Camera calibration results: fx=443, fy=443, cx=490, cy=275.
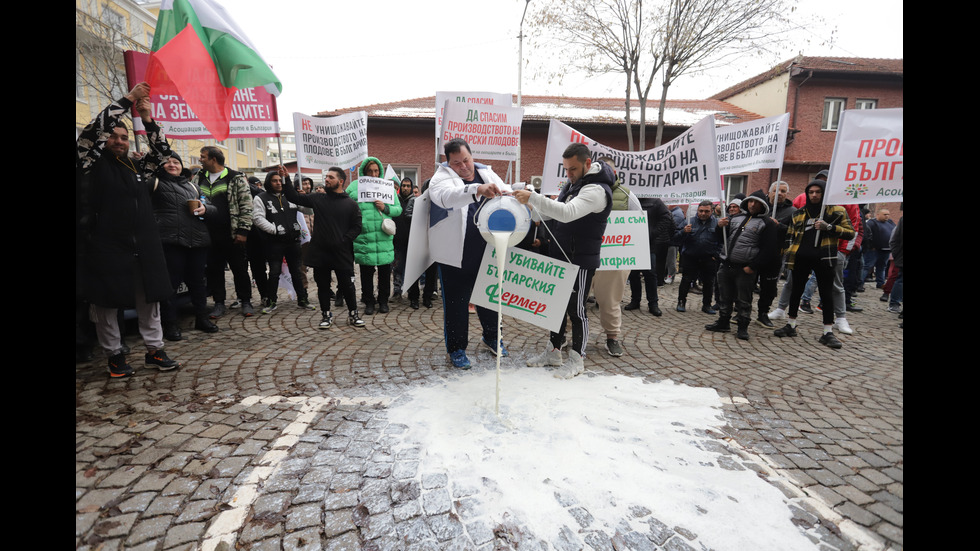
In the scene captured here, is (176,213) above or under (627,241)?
above

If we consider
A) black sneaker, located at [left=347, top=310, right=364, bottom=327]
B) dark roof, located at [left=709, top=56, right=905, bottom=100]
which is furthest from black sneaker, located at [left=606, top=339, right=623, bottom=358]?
dark roof, located at [left=709, top=56, right=905, bottom=100]

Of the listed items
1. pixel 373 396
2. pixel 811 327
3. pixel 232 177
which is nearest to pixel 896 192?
pixel 811 327

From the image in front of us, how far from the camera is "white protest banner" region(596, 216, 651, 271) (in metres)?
5.05

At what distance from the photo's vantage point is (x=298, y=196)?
552 centimetres

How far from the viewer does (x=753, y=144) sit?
7.02 m

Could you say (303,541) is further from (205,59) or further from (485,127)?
(485,127)

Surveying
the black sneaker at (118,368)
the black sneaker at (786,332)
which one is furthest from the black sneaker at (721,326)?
the black sneaker at (118,368)

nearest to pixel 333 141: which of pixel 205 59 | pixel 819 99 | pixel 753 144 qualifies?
pixel 205 59

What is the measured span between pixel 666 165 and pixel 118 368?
21.6 ft

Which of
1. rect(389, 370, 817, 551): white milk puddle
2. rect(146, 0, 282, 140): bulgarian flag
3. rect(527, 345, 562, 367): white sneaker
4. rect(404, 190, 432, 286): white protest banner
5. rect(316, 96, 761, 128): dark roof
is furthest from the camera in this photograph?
rect(316, 96, 761, 128): dark roof

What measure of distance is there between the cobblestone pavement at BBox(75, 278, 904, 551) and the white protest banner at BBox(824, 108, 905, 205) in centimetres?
190

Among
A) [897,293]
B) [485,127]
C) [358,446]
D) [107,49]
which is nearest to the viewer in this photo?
[358,446]

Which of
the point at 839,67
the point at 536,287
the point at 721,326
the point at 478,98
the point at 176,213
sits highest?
the point at 839,67

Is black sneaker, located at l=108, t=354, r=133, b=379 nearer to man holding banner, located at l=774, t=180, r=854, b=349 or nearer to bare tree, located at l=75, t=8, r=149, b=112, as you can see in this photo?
man holding banner, located at l=774, t=180, r=854, b=349
